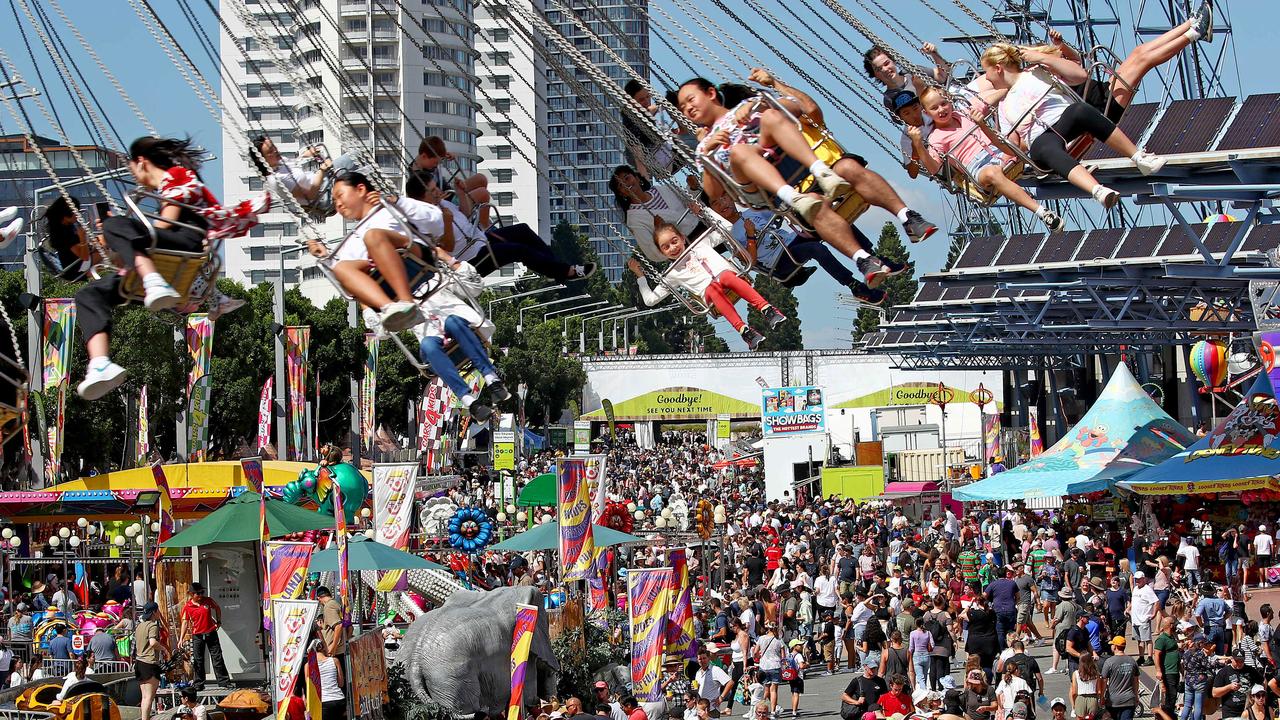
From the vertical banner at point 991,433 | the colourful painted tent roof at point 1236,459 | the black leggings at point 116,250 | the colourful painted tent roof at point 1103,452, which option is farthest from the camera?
the vertical banner at point 991,433

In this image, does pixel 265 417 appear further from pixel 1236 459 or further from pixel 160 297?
pixel 160 297

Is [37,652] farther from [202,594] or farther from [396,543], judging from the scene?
[396,543]

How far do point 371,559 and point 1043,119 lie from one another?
36.1 ft

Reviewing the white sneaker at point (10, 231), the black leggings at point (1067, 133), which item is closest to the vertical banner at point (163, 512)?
the white sneaker at point (10, 231)

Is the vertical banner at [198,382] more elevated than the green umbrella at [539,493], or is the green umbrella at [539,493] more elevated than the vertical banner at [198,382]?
the vertical banner at [198,382]

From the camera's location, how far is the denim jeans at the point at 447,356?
35.8ft

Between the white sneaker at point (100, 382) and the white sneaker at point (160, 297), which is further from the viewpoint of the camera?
the white sneaker at point (160, 297)

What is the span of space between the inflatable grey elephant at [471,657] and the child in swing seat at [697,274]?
19.6 ft

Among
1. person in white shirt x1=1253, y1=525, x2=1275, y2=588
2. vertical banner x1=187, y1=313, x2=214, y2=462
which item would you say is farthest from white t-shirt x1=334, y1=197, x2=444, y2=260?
person in white shirt x1=1253, y1=525, x2=1275, y2=588

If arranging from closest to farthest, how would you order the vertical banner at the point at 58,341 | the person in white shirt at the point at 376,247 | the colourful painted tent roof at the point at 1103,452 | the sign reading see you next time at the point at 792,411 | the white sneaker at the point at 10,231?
the person in white shirt at the point at 376,247
the white sneaker at the point at 10,231
the vertical banner at the point at 58,341
the colourful painted tent roof at the point at 1103,452
the sign reading see you next time at the point at 792,411

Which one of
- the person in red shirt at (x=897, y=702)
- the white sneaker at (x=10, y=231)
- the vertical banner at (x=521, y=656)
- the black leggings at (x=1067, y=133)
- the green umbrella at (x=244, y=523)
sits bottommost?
the person in red shirt at (x=897, y=702)

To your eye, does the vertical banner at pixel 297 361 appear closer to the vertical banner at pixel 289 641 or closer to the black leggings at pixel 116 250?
the vertical banner at pixel 289 641

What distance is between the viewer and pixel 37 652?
22156 millimetres

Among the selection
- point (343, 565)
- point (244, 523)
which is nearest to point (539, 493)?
point (244, 523)
